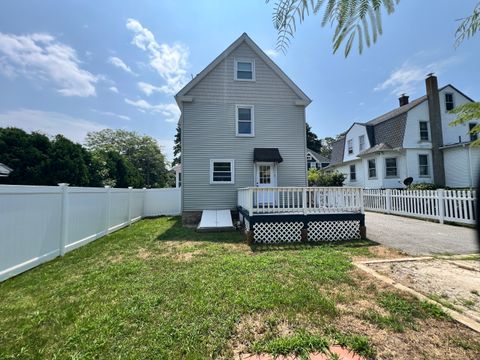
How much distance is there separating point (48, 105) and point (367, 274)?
2785 cm

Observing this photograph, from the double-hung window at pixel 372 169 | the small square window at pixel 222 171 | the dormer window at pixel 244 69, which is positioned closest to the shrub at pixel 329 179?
the double-hung window at pixel 372 169

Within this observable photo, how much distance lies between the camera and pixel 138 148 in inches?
1716

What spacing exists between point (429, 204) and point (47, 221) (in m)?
13.4

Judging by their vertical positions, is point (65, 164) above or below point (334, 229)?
above

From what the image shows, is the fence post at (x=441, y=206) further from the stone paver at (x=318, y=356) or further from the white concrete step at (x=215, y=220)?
the stone paver at (x=318, y=356)

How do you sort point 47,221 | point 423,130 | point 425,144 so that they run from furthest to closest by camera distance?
point 423,130
point 425,144
point 47,221

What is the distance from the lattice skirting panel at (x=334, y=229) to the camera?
7.71 metres

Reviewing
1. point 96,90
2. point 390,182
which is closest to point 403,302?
point 390,182

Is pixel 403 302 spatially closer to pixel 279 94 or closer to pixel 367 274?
pixel 367 274

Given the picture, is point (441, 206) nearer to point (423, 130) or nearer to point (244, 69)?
point (244, 69)

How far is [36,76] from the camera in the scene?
14.0 m

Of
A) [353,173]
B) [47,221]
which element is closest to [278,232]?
[47,221]

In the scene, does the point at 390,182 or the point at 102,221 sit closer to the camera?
the point at 102,221

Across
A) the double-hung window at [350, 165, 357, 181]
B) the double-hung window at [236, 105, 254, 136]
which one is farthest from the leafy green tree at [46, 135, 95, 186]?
the double-hung window at [350, 165, 357, 181]
